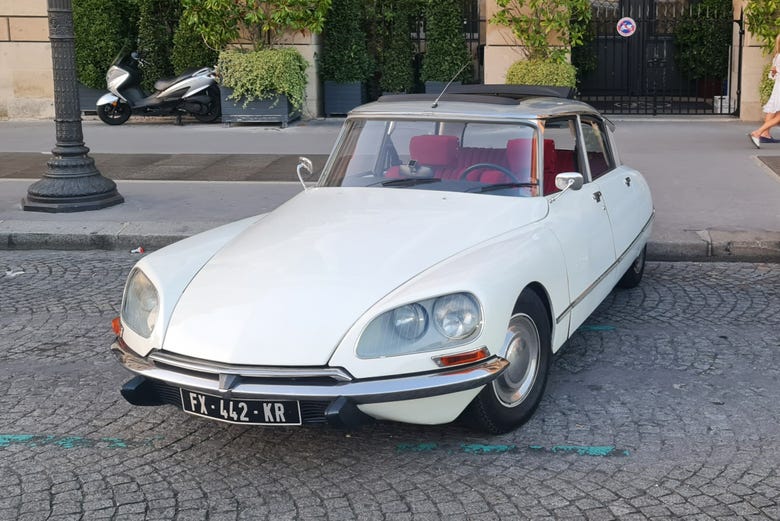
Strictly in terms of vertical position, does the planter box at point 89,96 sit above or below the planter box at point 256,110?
above

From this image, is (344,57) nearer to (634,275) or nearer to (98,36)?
(98,36)

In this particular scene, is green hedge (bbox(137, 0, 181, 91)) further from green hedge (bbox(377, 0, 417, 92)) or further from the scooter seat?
green hedge (bbox(377, 0, 417, 92))

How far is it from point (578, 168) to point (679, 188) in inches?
195

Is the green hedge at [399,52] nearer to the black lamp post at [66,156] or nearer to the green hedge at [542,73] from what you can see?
the green hedge at [542,73]

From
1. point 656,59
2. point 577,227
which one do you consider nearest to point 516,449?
point 577,227

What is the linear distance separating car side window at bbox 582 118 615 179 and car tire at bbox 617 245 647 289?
Result: 832 millimetres

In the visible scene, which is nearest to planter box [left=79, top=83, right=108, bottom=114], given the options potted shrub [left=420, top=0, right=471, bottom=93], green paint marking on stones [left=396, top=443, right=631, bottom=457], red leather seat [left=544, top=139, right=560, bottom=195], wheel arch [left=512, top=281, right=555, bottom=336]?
potted shrub [left=420, top=0, right=471, bottom=93]

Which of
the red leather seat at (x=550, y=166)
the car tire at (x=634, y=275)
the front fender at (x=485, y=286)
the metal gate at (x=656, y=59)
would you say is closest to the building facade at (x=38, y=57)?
the metal gate at (x=656, y=59)

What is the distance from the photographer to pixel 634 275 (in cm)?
741

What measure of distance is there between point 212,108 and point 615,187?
11092 mm

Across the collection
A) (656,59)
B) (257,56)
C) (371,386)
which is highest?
(257,56)

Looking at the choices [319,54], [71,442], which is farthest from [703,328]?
[319,54]

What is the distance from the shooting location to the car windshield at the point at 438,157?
5.60m

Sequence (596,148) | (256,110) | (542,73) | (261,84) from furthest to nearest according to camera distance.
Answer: (256,110) → (261,84) → (542,73) → (596,148)
